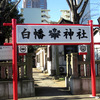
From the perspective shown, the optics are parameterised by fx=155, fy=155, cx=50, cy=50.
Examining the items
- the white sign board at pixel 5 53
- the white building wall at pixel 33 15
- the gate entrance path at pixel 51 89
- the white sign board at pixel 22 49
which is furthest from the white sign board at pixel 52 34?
the white building wall at pixel 33 15

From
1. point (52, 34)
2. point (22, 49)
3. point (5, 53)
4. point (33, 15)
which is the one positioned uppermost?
point (33, 15)

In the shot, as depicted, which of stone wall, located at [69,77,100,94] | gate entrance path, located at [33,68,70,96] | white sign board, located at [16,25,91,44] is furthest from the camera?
gate entrance path, located at [33,68,70,96]

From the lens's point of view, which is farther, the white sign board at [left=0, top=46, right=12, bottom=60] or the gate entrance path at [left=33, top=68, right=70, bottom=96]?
the gate entrance path at [left=33, top=68, right=70, bottom=96]

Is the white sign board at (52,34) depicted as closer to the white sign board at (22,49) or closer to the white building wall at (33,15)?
the white sign board at (22,49)

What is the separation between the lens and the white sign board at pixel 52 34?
658 centimetres

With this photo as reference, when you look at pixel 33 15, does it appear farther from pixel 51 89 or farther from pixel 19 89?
pixel 19 89

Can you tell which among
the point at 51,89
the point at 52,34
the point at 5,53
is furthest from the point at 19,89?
Answer: the point at 52,34

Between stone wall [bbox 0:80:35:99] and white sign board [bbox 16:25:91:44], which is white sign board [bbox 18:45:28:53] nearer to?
white sign board [bbox 16:25:91:44]

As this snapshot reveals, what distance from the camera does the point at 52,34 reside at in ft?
22.1

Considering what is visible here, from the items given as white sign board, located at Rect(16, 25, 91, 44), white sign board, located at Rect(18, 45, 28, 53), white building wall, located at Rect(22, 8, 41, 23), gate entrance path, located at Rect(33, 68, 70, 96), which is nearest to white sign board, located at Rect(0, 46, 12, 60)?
white sign board, located at Rect(18, 45, 28, 53)

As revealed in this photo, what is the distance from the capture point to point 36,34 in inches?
262

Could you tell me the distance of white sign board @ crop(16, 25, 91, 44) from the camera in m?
6.58

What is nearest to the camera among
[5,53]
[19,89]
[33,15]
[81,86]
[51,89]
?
[19,89]

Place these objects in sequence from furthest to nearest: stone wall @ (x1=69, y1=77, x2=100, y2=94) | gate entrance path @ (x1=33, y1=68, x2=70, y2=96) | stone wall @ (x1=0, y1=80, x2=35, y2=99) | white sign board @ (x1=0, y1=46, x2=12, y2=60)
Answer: gate entrance path @ (x1=33, y1=68, x2=70, y2=96)
stone wall @ (x1=69, y1=77, x2=100, y2=94)
white sign board @ (x1=0, y1=46, x2=12, y2=60)
stone wall @ (x1=0, y1=80, x2=35, y2=99)
